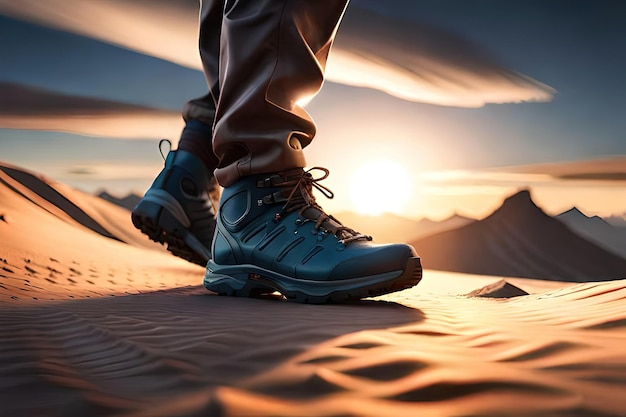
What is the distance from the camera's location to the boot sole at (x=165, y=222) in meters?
2.07

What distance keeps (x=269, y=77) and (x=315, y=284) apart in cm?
56

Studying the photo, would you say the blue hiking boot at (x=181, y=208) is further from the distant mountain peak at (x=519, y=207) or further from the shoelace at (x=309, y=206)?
the distant mountain peak at (x=519, y=207)

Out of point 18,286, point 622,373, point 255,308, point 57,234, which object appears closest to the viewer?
point 622,373

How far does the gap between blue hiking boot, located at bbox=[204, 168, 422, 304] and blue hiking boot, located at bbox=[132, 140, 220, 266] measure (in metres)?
0.50

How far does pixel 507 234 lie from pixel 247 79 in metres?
7.40

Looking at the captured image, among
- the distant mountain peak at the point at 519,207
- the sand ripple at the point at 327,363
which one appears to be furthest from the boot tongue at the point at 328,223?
the distant mountain peak at the point at 519,207

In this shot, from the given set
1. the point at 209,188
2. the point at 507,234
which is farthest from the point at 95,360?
the point at 507,234

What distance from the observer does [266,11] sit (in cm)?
148

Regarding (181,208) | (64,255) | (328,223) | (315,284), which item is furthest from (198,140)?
(64,255)

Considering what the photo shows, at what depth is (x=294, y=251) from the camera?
1435 mm

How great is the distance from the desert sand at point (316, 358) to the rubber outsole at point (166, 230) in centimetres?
67

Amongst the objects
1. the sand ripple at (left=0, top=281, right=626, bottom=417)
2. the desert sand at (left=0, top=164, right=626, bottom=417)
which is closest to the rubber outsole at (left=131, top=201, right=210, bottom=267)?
the desert sand at (left=0, top=164, right=626, bottom=417)

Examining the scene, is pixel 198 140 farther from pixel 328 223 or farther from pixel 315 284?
pixel 315 284

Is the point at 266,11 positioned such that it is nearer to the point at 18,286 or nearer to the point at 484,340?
the point at 484,340
